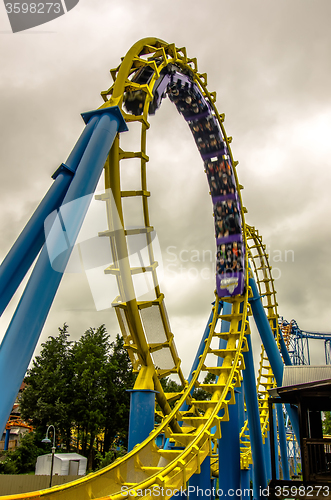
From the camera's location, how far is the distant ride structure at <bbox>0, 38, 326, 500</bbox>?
162 inches

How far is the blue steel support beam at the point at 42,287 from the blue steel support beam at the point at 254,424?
729cm

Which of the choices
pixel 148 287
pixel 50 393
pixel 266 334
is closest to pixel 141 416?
pixel 148 287

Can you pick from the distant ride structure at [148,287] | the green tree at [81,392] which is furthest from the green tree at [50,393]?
the distant ride structure at [148,287]

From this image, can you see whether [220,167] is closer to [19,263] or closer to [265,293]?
[265,293]

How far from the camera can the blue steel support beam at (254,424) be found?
35.1 ft

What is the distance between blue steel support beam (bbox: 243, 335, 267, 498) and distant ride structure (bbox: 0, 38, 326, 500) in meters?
0.03

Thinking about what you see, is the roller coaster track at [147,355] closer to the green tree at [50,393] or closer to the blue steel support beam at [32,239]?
the blue steel support beam at [32,239]

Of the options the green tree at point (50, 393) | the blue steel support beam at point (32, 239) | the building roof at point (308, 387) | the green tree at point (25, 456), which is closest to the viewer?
the blue steel support beam at point (32, 239)

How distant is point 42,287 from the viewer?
3.76 metres

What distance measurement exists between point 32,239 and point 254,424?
28.8 feet

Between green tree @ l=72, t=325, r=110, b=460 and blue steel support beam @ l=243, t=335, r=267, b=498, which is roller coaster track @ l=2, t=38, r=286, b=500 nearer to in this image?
blue steel support beam @ l=243, t=335, r=267, b=498

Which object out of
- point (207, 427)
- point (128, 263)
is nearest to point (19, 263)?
point (128, 263)

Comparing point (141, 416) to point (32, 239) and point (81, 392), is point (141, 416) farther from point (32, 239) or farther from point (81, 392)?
point (81, 392)

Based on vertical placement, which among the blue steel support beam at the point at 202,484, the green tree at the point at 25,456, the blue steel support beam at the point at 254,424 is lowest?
the green tree at the point at 25,456
